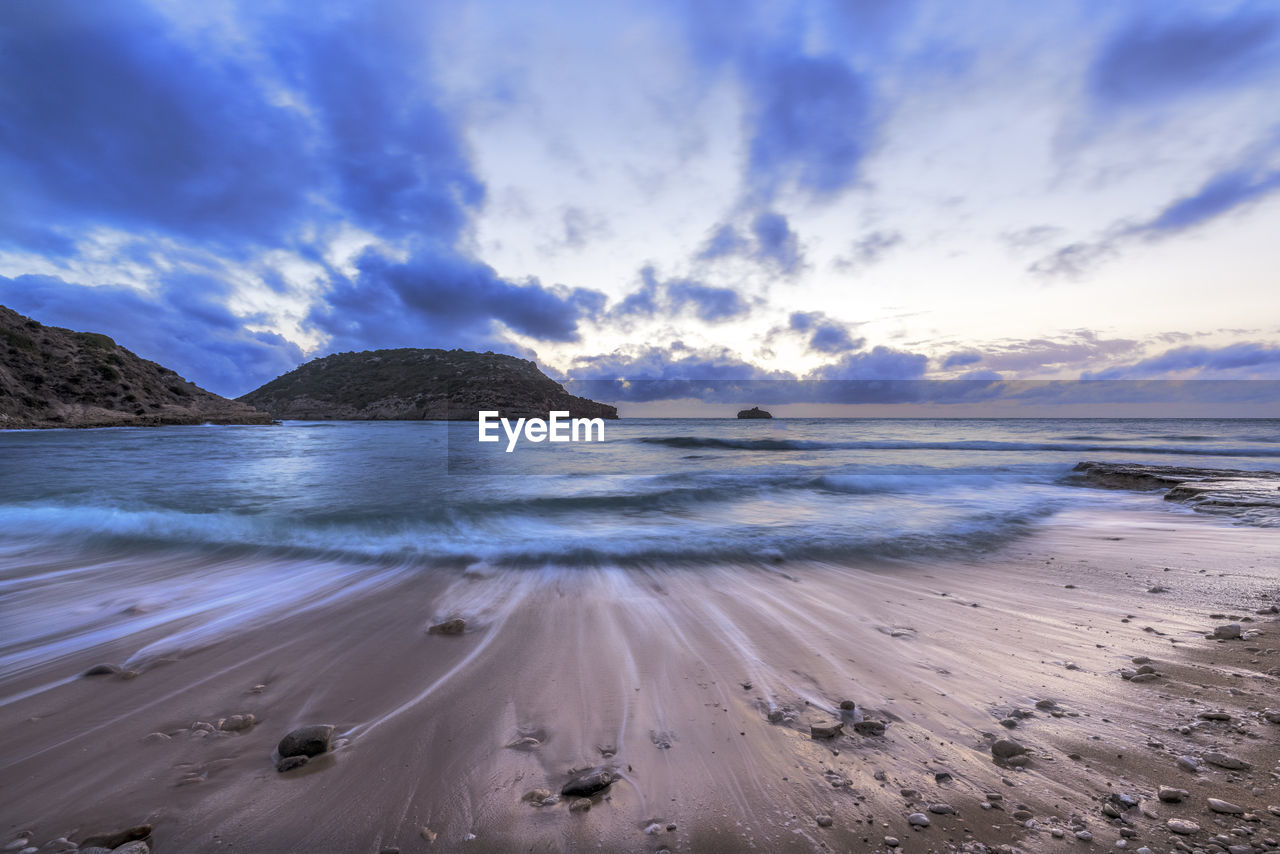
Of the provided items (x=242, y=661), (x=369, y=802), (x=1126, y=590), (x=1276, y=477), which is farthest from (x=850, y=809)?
(x=1276, y=477)

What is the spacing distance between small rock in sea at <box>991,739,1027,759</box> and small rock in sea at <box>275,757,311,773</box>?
3237 millimetres

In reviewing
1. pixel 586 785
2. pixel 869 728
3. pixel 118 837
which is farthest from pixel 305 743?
pixel 869 728

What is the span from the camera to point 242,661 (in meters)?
3.50

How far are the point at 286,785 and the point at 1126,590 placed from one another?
22.5 ft

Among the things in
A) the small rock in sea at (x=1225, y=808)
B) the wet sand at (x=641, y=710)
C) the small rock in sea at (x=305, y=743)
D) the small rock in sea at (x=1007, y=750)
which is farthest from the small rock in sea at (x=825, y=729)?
the small rock in sea at (x=305, y=743)

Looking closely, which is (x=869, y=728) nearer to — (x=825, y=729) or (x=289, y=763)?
(x=825, y=729)

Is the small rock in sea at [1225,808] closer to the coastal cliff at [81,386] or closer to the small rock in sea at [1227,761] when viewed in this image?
the small rock in sea at [1227,761]

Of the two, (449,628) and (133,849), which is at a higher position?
(133,849)

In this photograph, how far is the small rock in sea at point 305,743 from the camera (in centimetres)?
239

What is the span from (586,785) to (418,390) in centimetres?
11201

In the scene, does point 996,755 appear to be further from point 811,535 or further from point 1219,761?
point 811,535

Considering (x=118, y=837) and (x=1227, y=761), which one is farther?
(x=1227, y=761)

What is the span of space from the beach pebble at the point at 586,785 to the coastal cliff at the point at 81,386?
2496 inches

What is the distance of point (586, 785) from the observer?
2.08 meters
